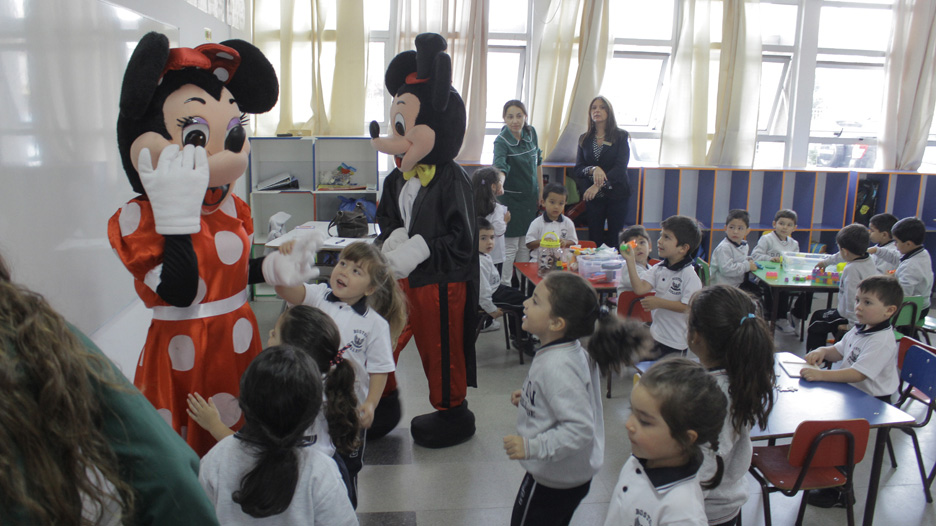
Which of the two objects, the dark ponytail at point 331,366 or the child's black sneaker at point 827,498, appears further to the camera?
the child's black sneaker at point 827,498

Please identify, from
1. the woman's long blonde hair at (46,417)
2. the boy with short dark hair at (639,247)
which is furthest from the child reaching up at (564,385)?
the boy with short dark hair at (639,247)

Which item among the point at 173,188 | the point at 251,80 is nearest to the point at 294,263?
the point at 173,188

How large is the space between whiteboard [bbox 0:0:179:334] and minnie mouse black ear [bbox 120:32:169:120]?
33cm

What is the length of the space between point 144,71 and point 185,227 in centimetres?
43

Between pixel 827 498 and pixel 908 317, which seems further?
pixel 908 317

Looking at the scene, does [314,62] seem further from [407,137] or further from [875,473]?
[875,473]

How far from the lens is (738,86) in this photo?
21.5 ft

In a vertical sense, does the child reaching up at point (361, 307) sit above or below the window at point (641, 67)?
below

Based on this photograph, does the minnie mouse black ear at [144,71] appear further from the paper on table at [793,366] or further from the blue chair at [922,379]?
the blue chair at [922,379]

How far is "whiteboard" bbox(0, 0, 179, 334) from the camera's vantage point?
70.7 inches

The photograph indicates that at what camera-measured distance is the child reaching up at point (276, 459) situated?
125 centimetres

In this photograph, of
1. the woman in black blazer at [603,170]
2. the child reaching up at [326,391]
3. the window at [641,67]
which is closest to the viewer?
the child reaching up at [326,391]

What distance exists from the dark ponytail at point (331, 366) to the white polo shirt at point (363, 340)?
1.36 feet

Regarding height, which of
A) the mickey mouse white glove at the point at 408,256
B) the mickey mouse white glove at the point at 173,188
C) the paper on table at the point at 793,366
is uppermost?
the mickey mouse white glove at the point at 173,188
